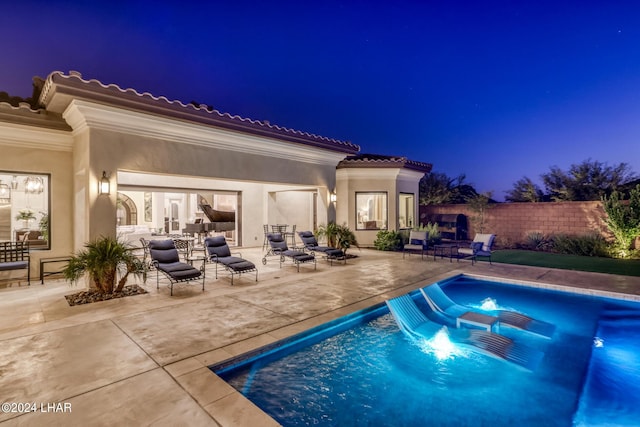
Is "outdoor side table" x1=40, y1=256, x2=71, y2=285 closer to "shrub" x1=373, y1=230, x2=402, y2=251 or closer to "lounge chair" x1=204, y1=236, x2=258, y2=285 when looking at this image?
"lounge chair" x1=204, y1=236, x2=258, y2=285

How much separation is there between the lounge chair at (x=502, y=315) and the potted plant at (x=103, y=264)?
6168 millimetres

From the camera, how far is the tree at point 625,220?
11570 mm

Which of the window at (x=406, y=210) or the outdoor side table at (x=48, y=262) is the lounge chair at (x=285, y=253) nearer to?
the outdoor side table at (x=48, y=262)

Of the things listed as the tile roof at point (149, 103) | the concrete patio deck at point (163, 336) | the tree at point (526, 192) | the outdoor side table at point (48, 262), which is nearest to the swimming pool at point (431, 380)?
the concrete patio deck at point (163, 336)

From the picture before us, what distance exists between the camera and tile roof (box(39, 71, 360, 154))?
6.45 metres

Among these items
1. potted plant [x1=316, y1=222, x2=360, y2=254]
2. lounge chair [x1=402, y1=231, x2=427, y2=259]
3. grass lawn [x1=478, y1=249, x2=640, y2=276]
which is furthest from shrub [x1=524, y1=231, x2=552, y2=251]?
potted plant [x1=316, y1=222, x2=360, y2=254]

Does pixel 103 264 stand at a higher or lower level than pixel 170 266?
higher

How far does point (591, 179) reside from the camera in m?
17.3

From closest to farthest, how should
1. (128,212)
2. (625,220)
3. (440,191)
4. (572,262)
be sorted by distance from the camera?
(572,262) < (625,220) < (128,212) < (440,191)

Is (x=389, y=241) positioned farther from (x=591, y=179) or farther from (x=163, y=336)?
(x=591, y=179)

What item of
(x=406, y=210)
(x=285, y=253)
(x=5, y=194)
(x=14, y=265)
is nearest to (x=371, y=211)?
(x=406, y=210)

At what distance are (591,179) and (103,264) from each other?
71.6 ft

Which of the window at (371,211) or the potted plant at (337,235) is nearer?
the potted plant at (337,235)

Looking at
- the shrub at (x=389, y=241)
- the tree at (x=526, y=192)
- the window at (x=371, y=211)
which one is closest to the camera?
the shrub at (x=389, y=241)
